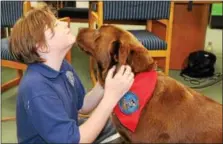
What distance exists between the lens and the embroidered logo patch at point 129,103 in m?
1.35

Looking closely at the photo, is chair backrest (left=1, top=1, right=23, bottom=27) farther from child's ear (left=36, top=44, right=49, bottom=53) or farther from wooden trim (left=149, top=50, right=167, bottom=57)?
child's ear (left=36, top=44, right=49, bottom=53)

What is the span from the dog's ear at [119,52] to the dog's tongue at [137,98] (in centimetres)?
11

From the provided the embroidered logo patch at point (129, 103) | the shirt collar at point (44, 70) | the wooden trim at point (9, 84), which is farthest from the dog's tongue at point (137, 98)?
the wooden trim at point (9, 84)

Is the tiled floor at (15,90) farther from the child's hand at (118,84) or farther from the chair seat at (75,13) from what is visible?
A: the child's hand at (118,84)

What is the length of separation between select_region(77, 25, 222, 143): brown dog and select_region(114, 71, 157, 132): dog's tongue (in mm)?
22

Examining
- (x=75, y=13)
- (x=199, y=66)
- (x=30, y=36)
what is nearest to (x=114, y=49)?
(x=30, y=36)

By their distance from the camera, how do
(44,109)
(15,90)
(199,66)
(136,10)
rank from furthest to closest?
(199,66) < (15,90) < (136,10) < (44,109)

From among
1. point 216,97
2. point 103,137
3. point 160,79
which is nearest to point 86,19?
point 216,97

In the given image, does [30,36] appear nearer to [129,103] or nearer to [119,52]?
[119,52]

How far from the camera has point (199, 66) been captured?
11.6 ft

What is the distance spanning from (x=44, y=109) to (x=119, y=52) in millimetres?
383

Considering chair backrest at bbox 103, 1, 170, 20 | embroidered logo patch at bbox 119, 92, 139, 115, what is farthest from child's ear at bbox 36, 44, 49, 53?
chair backrest at bbox 103, 1, 170, 20

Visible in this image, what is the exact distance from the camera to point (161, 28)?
3.54 meters

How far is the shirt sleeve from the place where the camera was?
123 cm
